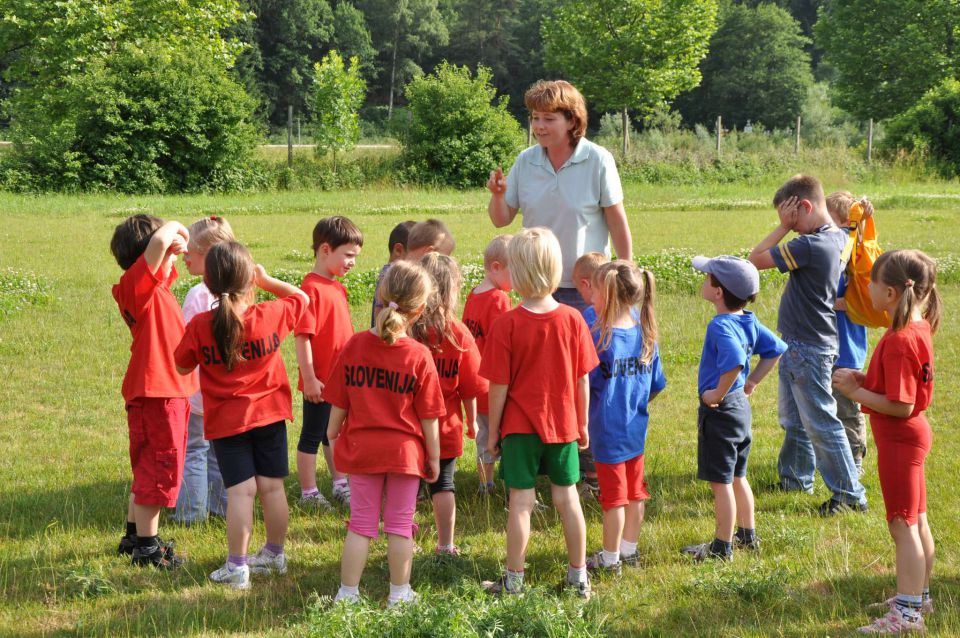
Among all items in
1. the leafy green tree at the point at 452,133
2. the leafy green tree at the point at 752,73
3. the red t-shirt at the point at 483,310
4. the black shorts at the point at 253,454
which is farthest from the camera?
the leafy green tree at the point at 752,73

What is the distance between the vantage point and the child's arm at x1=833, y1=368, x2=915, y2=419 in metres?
4.21

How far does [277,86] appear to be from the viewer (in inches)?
2862

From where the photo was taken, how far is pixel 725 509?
5.05 meters

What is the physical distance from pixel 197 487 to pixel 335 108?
34.5 metres

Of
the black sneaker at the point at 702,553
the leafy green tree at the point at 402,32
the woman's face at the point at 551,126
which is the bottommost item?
the black sneaker at the point at 702,553

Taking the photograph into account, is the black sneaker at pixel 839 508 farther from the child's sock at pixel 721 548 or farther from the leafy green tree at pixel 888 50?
the leafy green tree at pixel 888 50

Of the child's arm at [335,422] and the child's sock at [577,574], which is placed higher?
the child's arm at [335,422]

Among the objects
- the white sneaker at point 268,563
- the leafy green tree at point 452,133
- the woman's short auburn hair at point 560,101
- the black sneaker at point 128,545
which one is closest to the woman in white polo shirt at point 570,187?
the woman's short auburn hair at point 560,101

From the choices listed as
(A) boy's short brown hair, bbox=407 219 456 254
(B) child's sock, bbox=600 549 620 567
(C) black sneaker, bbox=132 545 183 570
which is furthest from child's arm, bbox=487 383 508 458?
(C) black sneaker, bbox=132 545 183 570

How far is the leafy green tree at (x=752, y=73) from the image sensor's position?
65250 millimetres

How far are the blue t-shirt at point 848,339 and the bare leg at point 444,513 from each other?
9.72 feet

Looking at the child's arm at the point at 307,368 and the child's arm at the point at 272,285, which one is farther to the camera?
the child's arm at the point at 307,368

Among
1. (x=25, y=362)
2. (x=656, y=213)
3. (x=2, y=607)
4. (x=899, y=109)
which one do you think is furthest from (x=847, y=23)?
(x=2, y=607)

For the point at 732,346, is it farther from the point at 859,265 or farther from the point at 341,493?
the point at 341,493
